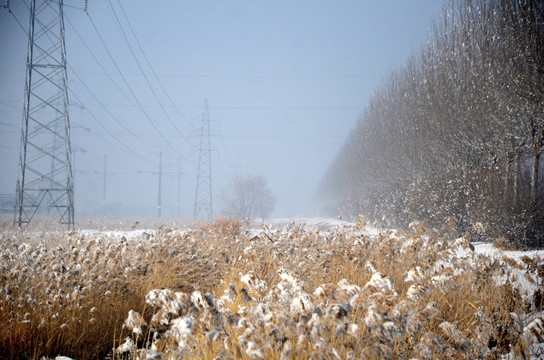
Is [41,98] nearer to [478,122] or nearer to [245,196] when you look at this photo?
[478,122]

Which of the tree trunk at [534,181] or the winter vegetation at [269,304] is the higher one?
the tree trunk at [534,181]

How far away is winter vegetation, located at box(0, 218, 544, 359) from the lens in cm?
191

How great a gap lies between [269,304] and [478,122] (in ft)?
34.8

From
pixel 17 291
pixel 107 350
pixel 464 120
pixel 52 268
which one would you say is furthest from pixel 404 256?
pixel 464 120

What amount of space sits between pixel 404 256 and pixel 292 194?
13381cm

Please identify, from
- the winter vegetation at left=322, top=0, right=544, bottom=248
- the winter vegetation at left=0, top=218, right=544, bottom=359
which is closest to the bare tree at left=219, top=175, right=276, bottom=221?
the winter vegetation at left=322, top=0, right=544, bottom=248

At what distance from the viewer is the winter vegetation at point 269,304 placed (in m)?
1.91

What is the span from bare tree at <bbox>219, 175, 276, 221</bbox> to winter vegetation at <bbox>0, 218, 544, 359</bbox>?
2887 centimetres

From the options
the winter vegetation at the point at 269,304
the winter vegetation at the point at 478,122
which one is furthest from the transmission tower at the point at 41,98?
the winter vegetation at the point at 478,122

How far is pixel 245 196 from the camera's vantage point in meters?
36.6

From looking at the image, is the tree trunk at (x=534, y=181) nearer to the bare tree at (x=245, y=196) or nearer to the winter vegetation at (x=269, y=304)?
the winter vegetation at (x=269, y=304)

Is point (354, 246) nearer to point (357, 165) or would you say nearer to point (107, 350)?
point (107, 350)

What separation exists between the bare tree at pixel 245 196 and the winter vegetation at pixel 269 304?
28.9m

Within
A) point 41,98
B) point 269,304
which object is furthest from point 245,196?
point 269,304
